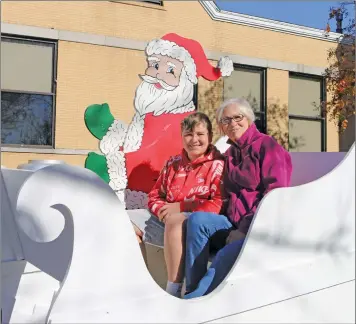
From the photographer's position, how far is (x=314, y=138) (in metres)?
8.16

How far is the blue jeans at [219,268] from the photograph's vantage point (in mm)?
2006

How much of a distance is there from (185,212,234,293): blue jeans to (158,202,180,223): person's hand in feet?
1.13

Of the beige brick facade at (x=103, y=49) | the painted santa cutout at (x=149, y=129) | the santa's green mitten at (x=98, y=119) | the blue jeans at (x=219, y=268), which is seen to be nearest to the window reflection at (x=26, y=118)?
the beige brick facade at (x=103, y=49)

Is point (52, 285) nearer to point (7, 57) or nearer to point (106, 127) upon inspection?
point (106, 127)

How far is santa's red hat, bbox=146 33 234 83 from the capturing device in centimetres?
533

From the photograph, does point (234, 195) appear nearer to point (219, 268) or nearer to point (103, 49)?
point (219, 268)

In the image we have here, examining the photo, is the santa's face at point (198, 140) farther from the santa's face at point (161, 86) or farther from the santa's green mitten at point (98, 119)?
the santa's green mitten at point (98, 119)

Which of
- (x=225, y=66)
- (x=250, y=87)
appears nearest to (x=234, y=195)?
(x=225, y=66)

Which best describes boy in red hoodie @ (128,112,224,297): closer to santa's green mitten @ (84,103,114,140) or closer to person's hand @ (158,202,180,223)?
person's hand @ (158,202,180,223)

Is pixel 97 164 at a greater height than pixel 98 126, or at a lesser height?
lesser

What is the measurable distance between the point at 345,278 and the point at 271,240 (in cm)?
52

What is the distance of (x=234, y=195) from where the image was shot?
94.1 inches

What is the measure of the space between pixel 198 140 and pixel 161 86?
274cm

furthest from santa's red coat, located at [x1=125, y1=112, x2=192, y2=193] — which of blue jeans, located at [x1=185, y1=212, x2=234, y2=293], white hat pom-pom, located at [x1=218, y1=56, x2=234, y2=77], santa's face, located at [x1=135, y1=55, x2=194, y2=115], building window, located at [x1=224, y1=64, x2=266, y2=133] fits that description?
blue jeans, located at [x1=185, y1=212, x2=234, y2=293]
